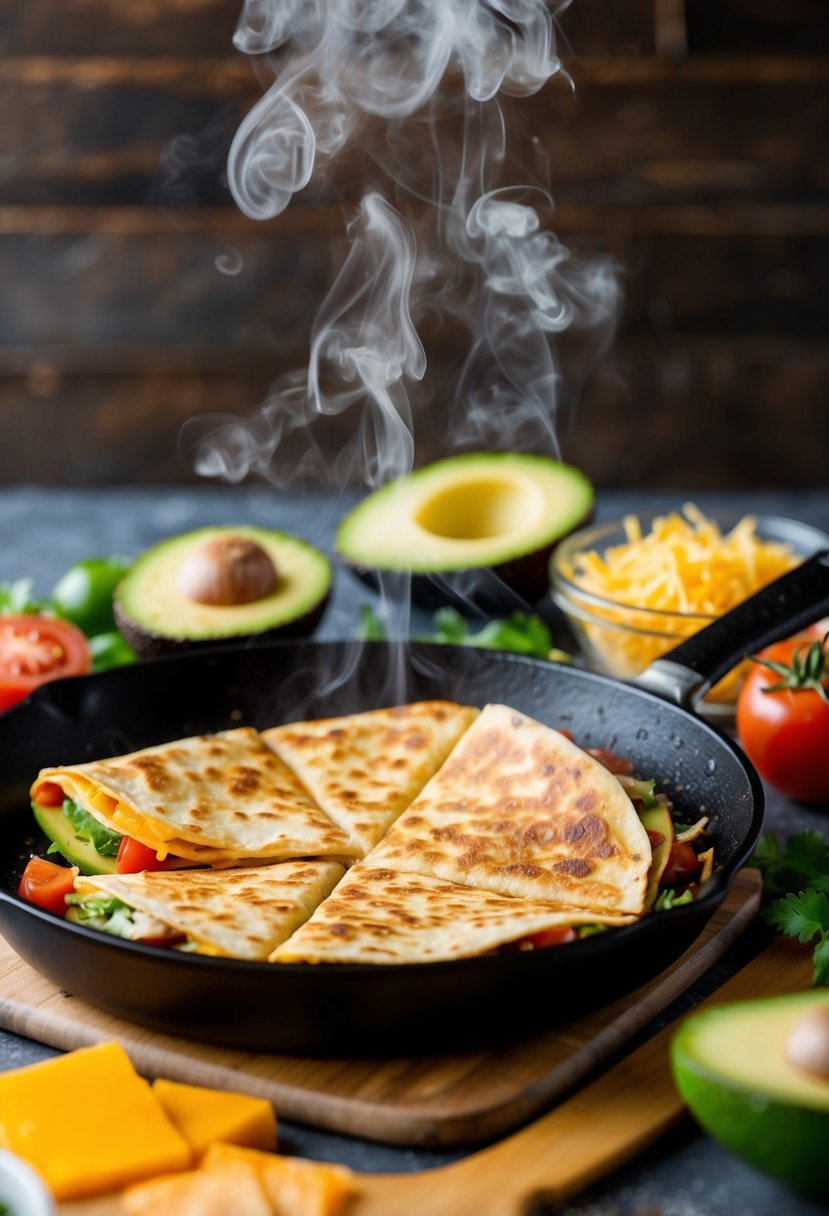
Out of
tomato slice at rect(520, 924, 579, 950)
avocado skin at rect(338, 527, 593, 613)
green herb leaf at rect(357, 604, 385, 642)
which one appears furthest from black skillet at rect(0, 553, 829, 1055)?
avocado skin at rect(338, 527, 593, 613)

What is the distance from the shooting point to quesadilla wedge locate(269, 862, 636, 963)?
217 centimetres

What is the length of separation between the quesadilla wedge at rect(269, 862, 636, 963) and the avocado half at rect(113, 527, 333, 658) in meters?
1.55

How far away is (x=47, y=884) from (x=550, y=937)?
0.99 meters

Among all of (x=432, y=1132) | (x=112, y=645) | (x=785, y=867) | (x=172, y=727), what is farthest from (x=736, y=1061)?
(x=112, y=645)

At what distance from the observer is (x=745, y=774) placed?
8.68 feet

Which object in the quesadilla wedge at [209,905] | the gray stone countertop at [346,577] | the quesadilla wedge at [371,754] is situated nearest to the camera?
the gray stone countertop at [346,577]

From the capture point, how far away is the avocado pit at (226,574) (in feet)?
13.4

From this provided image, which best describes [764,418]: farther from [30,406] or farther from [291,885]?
[291,885]

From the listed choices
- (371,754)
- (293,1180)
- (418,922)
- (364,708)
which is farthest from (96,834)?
(293,1180)

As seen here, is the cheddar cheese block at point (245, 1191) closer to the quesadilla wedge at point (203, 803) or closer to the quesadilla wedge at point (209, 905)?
the quesadilla wedge at point (209, 905)

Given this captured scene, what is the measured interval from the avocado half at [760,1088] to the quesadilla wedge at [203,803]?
1.02m

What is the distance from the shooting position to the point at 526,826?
274 centimetres

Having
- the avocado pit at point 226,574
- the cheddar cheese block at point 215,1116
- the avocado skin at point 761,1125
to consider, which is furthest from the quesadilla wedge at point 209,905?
the avocado pit at point 226,574

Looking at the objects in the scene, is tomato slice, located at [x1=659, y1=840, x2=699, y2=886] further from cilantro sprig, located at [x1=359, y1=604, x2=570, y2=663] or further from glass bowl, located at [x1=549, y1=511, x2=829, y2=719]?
cilantro sprig, located at [x1=359, y1=604, x2=570, y2=663]
